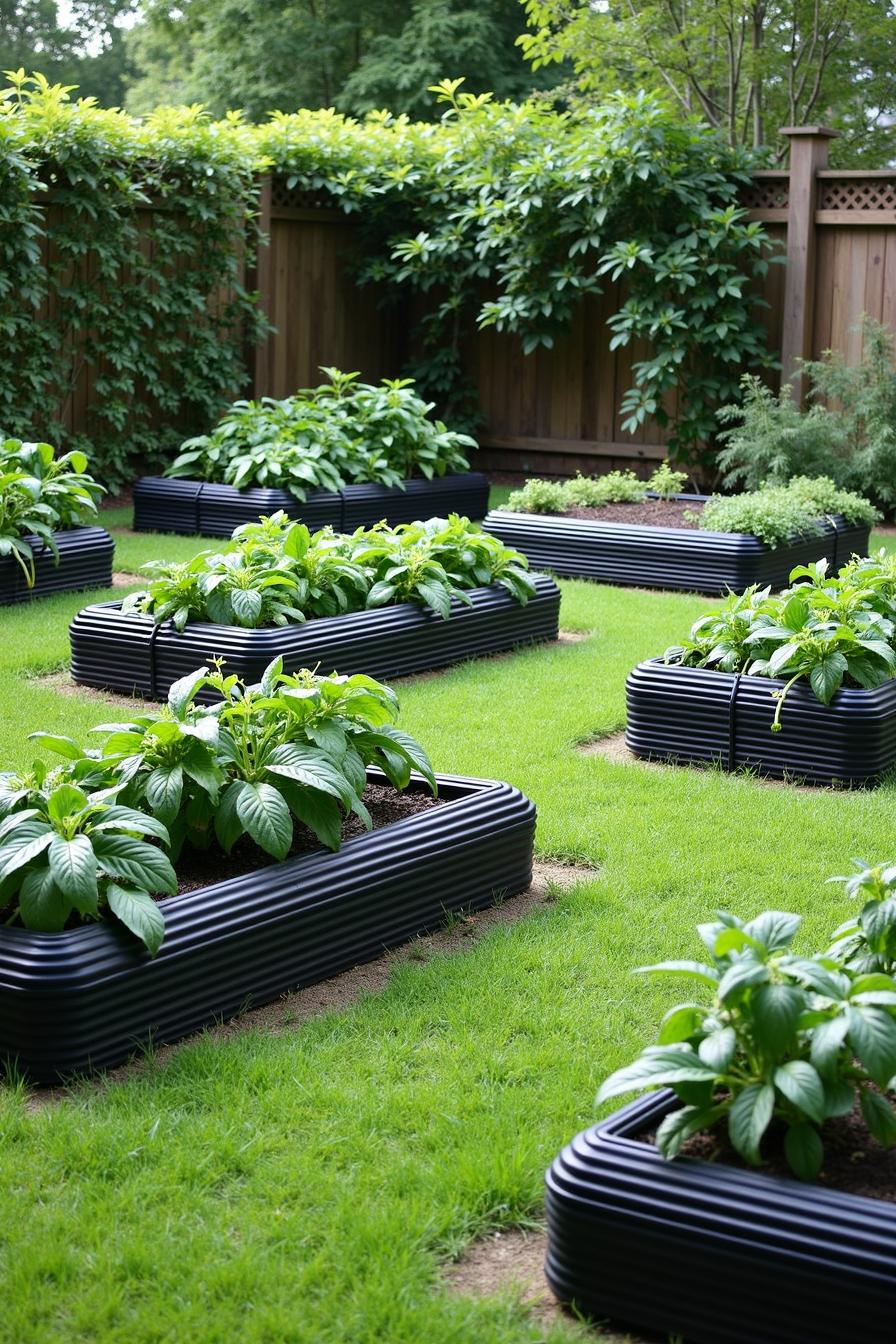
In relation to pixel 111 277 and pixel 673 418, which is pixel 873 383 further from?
pixel 111 277

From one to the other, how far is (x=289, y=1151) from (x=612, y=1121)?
2.34ft

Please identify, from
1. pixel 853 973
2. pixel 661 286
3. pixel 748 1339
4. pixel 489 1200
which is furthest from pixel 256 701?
pixel 661 286

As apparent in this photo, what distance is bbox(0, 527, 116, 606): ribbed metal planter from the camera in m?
8.38

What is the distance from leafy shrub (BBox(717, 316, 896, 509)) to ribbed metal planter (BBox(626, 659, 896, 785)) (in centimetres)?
557

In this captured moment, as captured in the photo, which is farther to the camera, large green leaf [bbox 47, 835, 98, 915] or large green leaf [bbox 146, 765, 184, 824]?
large green leaf [bbox 146, 765, 184, 824]

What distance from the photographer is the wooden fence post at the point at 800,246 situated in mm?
12336

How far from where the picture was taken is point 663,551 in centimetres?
941

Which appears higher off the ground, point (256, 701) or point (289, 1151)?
point (256, 701)

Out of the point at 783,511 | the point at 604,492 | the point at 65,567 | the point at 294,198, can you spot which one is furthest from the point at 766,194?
the point at 65,567

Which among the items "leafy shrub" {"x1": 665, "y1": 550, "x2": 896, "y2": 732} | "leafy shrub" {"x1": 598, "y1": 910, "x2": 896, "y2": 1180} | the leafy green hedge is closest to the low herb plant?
the leafy green hedge

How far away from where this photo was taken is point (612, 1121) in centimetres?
274

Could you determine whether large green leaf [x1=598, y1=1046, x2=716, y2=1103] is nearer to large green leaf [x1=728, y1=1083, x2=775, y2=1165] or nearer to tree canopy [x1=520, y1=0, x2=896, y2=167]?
large green leaf [x1=728, y1=1083, x2=775, y2=1165]

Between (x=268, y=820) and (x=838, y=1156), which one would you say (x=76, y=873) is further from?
(x=838, y=1156)

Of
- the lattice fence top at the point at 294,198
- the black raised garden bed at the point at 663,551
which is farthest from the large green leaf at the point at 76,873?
the lattice fence top at the point at 294,198
